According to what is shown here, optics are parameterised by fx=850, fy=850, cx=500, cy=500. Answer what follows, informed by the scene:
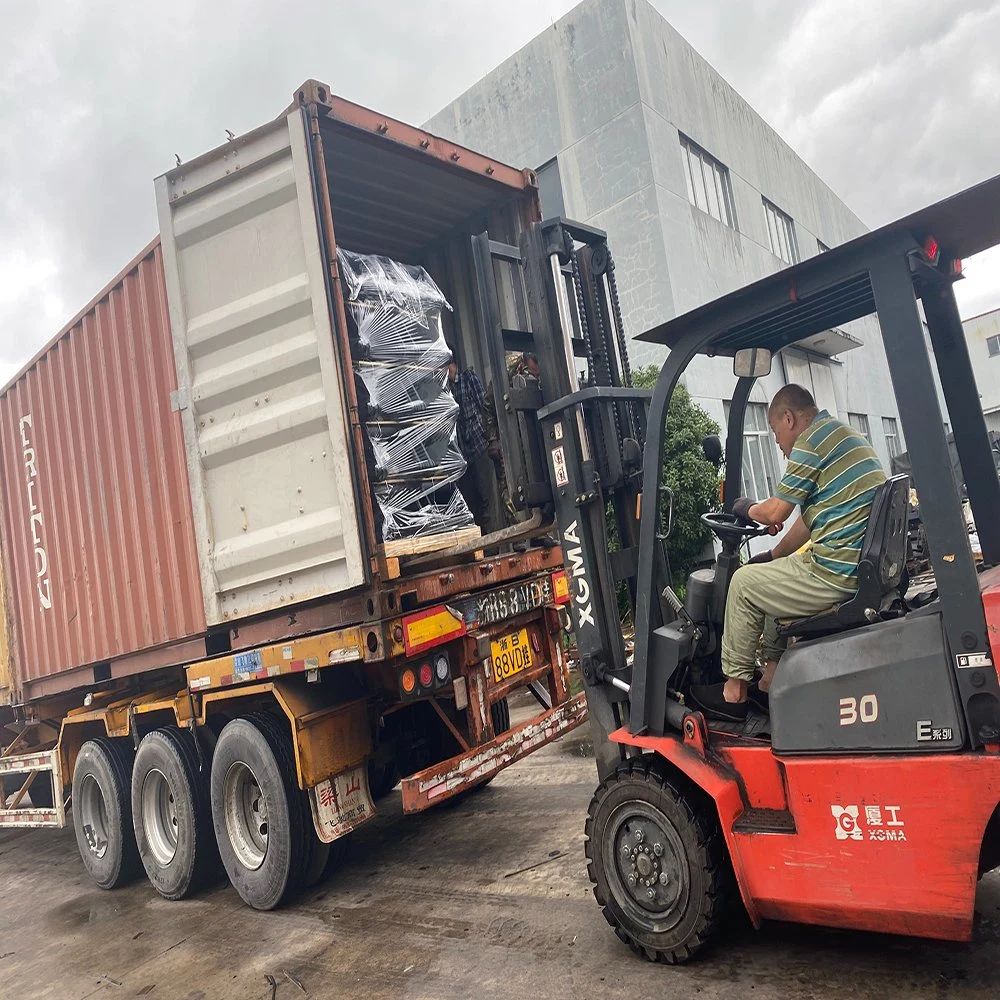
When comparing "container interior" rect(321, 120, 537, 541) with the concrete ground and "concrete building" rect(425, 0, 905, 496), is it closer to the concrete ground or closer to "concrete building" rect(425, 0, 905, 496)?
the concrete ground

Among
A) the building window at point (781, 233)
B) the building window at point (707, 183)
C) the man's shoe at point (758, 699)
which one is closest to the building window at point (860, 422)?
the building window at point (781, 233)

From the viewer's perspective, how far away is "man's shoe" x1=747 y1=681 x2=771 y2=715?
313 centimetres

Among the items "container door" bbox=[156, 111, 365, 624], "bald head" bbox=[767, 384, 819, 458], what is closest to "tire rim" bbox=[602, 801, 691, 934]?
"bald head" bbox=[767, 384, 819, 458]

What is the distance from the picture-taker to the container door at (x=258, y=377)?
→ 4188 mm

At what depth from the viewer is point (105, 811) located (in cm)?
580

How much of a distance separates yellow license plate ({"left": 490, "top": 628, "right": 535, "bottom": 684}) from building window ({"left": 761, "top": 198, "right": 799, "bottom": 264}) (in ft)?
45.8

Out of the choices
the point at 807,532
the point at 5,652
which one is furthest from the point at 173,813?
the point at 807,532

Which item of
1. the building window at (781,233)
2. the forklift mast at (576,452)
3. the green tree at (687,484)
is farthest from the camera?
the building window at (781,233)

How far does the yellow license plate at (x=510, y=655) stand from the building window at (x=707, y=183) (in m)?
10.3

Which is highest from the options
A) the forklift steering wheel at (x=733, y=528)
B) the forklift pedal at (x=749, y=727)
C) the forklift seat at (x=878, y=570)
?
the forklift steering wheel at (x=733, y=528)

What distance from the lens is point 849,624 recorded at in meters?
2.77

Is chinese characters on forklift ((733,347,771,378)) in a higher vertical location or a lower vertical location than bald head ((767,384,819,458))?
higher

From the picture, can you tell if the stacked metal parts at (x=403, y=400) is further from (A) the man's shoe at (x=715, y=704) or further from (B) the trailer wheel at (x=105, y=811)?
(B) the trailer wheel at (x=105, y=811)

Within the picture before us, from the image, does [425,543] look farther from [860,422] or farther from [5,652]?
[860,422]
